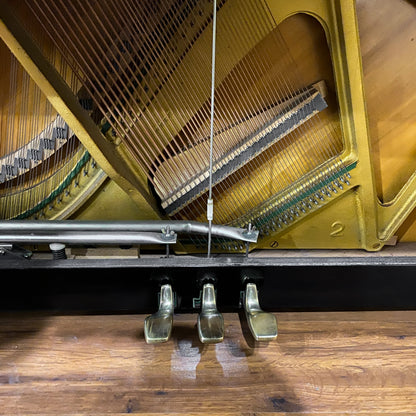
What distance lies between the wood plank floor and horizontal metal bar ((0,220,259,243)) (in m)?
0.38

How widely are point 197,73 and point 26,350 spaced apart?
120cm

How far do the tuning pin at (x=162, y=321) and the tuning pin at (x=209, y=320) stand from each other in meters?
0.10

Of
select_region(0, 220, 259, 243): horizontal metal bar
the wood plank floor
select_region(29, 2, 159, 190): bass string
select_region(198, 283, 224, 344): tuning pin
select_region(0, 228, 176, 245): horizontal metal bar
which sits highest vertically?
select_region(29, 2, 159, 190): bass string

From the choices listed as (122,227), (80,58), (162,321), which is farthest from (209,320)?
(80,58)

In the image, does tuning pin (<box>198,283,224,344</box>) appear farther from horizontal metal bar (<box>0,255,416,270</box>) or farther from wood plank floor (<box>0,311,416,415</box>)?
Result: wood plank floor (<box>0,311,416,415</box>)

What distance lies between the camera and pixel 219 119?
1.61 metres

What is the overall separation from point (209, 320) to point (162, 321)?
0.15 meters

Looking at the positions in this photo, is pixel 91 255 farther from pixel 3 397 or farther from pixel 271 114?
pixel 271 114

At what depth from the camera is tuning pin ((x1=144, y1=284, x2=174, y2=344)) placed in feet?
3.95

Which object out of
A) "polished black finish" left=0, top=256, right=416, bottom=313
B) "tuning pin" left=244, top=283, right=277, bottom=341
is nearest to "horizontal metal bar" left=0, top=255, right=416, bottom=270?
"polished black finish" left=0, top=256, right=416, bottom=313

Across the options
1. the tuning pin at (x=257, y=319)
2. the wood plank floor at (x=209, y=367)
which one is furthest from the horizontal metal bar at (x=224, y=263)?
the wood plank floor at (x=209, y=367)

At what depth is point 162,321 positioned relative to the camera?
1282 millimetres

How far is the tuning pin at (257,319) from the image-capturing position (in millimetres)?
1221

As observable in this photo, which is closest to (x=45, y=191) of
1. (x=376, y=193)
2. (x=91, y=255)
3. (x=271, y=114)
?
(x=91, y=255)
